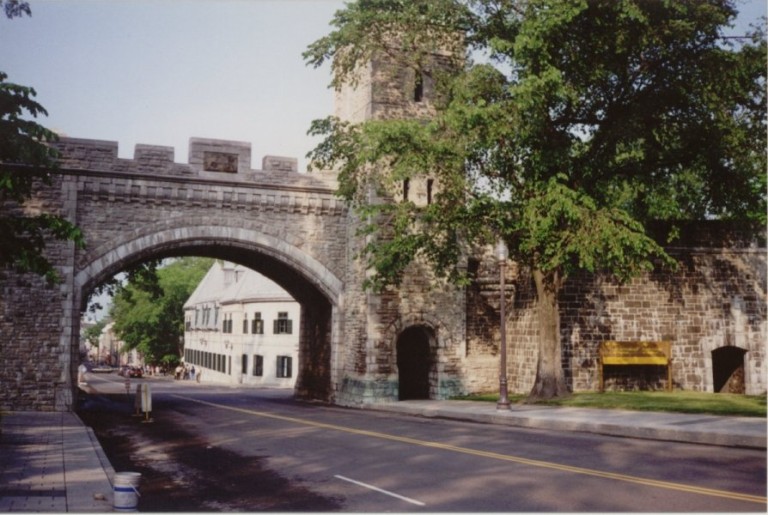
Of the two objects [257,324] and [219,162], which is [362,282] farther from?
[257,324]

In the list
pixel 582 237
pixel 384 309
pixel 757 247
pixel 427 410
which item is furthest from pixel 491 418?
pixel 757 247

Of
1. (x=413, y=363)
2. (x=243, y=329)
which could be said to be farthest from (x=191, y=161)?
(x=243, y=329)

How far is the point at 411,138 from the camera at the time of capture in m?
19.2

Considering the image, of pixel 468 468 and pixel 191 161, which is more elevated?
pixel 191 161

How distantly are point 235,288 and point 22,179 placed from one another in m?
46.8

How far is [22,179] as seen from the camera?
9969 millimetres

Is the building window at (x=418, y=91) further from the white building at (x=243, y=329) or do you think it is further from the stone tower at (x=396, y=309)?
the white building at (x=243, y=329)

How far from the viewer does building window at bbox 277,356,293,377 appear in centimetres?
4862

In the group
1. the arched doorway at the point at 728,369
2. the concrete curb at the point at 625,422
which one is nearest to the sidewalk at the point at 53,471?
the concrete curb at the point at 625,422

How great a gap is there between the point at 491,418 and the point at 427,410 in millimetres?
2853

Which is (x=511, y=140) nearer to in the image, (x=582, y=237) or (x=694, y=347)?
(x=582, y=237)

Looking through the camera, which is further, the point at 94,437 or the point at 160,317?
the point at 160,317

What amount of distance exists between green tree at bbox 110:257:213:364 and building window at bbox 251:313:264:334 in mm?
15185

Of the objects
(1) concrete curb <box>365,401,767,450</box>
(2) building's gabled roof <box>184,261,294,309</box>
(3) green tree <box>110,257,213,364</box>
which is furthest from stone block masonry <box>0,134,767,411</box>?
(3) green tree <box>110,257,213,364</box>
